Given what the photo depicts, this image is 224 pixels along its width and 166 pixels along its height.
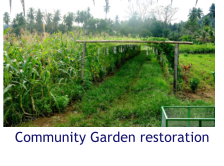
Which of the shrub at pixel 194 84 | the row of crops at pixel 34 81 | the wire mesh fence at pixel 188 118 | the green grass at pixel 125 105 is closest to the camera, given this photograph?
the wire mesh fence at pixel 188 118

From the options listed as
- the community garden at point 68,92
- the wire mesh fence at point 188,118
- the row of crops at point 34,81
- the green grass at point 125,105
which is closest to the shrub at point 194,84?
the community garden at point 68,92

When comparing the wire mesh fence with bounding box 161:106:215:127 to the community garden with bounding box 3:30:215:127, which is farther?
the community garden with bounding box 3:30:215:127

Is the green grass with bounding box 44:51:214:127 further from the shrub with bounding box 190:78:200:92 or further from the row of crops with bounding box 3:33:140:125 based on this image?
the shrub with bounding box 190:78:200:92

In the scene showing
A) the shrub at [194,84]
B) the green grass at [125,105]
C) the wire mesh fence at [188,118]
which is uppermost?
the wire mesh fence at [188,118]

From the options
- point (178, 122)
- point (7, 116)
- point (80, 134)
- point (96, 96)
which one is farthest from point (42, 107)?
point (178, 122)

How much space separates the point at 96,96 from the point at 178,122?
8.22 ft

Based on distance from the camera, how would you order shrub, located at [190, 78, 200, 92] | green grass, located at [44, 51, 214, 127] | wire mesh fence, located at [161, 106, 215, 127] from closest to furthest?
wire mesh fence, located at [161, 106, 215, 127] → green grass, located at [44, 51, 214, 127] → shrub, located at [190, 78, 200, 92]

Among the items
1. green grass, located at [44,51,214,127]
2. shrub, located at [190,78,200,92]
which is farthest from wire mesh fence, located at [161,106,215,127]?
shrub, located at [190,78,200,92]

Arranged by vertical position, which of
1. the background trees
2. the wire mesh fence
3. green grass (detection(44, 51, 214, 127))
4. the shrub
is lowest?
green grass (detection(44, 51, 214, 127))

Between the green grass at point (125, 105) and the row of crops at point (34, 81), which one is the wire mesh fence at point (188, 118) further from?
the row of crops at point (34, 81)

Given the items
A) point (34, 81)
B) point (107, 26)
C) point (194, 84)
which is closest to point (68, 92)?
point (34, 81)

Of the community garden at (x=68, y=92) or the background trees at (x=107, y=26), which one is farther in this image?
the background trees at (x=107, y=26)

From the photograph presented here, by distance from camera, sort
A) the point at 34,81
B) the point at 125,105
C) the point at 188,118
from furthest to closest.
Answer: the point at 125,105, the point at 34,81, the point at 188,118

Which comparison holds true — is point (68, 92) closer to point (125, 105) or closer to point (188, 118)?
point (125, 105)
